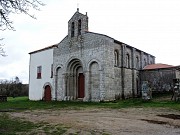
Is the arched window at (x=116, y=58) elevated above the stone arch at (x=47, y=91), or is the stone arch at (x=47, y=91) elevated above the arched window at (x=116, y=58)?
the arched window at (x=116, y=58)

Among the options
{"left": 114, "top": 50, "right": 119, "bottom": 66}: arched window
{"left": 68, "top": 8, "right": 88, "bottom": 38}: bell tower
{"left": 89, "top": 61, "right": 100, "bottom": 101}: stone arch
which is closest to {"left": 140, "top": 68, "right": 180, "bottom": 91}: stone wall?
{"left": 114, "top": 50, "right": 119, "bottom": 66}: arched window

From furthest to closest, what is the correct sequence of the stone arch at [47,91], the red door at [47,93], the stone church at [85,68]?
1. the red door at [47,93]
2. the stone arch at [47,91]
3. the stone church at [85,68]

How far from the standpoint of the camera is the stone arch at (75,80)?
25578 mm

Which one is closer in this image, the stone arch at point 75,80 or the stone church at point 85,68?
the stone church at point 85,68

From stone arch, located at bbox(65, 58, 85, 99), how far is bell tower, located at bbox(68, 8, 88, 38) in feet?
10.3

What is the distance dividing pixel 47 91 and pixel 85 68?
319 inches

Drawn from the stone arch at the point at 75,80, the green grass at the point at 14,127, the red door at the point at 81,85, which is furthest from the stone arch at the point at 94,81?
the green grass at the point at 14,127

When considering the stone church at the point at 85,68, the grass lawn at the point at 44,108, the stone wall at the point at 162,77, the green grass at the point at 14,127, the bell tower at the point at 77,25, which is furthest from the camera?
the stone wall at the point at 162,77

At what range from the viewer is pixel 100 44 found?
73.9ft

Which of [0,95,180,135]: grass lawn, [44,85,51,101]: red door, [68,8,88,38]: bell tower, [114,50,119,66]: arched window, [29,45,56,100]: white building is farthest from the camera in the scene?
[29,45,56,100]: white building

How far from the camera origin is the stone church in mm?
22312

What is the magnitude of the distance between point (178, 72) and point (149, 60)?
25.1 ft

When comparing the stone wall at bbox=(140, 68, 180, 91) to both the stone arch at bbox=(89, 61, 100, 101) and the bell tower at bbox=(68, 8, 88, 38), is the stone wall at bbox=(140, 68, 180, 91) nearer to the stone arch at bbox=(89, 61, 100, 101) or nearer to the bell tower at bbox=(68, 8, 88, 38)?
the stone arch at bbox=(89, 61, 100, 101)

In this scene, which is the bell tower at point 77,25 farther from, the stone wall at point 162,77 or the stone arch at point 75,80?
the stone wall at point 162,77
